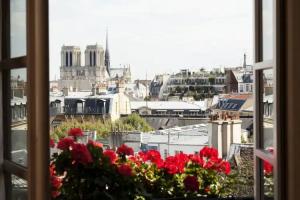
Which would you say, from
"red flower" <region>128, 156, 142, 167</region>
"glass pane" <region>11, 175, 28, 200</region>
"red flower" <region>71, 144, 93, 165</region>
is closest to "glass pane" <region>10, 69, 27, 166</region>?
"glass pane" <region>11, 175, 28, 200</region>

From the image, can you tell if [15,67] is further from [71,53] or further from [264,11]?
[71,53]

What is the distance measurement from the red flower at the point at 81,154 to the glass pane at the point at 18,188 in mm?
1176

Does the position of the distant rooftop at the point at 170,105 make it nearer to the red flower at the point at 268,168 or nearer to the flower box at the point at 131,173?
the flower box at the point at 131,173

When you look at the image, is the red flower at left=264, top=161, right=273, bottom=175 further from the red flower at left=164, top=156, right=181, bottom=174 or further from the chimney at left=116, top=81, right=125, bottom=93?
the chimney at left=116, top=81, right=125, bottom=93

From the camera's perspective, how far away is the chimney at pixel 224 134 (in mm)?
3043

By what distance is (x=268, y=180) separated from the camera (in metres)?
1.45

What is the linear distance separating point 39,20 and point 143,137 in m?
2.31

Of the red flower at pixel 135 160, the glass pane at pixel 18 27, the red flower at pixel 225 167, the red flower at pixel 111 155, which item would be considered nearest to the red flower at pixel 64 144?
the red flower at pixel 111 155

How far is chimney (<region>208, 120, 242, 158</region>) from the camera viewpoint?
3.04m

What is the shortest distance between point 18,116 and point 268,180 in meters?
0.88

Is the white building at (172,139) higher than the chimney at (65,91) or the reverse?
the reverse

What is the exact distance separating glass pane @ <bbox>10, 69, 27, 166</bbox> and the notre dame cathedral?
196 centimetres

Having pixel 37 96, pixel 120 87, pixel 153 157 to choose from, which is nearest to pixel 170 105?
pixel 120 87

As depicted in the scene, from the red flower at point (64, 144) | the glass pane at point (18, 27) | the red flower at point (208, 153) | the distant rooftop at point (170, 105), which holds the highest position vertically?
the glass pane at point (18, 27)
